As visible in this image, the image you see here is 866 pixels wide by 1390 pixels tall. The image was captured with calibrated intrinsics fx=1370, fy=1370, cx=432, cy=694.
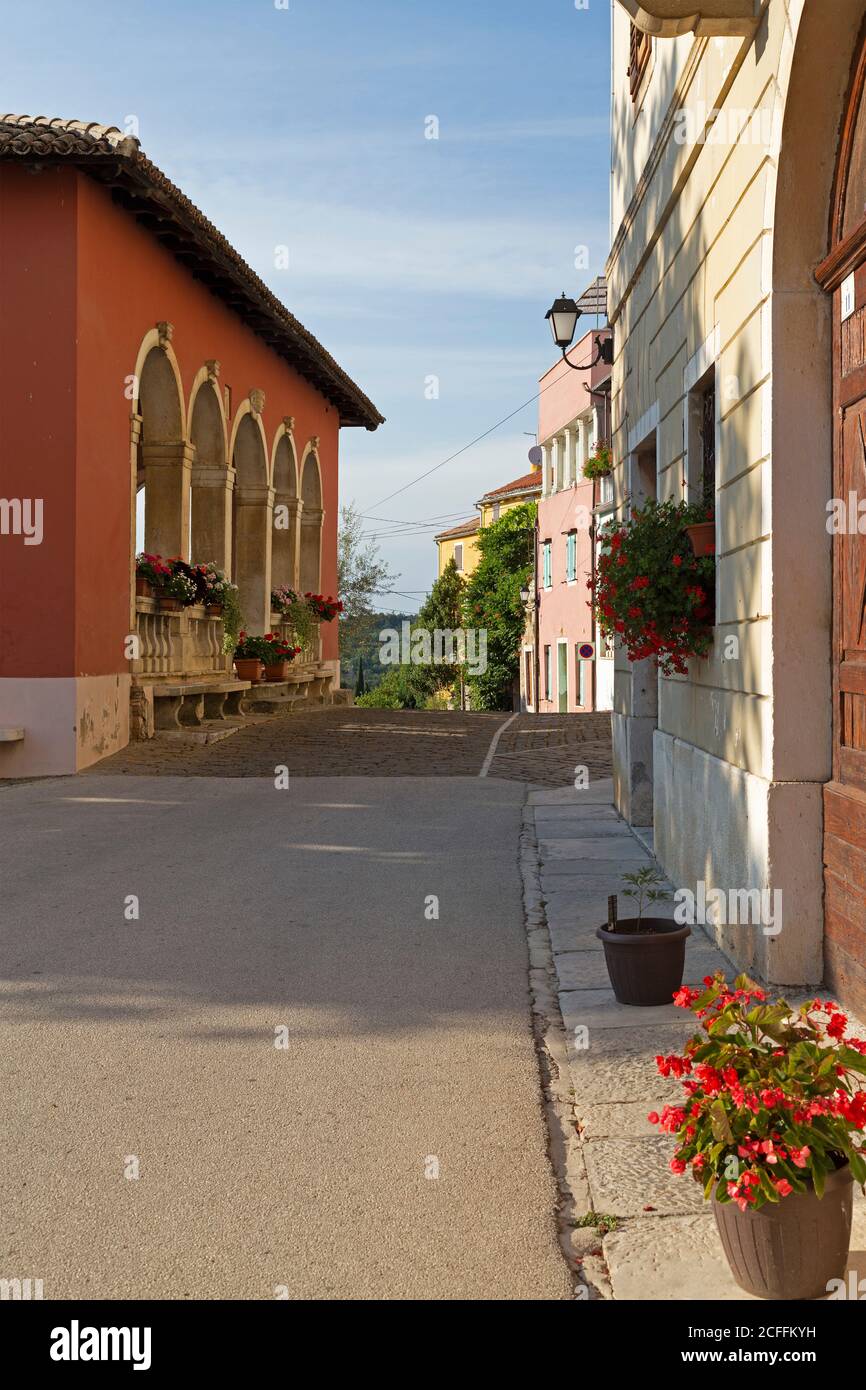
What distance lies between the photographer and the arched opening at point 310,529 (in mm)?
28078

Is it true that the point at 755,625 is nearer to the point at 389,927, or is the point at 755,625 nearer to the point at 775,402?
the point at 775,402

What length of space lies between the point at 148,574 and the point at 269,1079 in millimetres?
13043

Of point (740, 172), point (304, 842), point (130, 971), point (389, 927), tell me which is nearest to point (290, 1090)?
point (130, 971)

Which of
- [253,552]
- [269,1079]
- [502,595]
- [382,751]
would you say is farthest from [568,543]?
[269,1079]

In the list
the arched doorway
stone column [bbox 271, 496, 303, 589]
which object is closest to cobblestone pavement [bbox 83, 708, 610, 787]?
stone column [bbox 271, 496, 303, 589]

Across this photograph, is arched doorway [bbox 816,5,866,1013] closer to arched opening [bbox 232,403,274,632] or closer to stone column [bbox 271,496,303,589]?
arched opening [bbox 232,403,274,632]

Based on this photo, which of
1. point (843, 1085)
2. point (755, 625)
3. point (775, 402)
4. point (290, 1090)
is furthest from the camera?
point (755, 625)

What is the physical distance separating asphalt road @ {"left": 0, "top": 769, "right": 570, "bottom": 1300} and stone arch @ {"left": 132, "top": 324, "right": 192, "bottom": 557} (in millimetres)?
9598

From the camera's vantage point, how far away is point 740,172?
6.21m

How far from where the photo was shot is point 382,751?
1634 cm

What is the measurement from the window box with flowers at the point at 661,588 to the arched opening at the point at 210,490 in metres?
13.5

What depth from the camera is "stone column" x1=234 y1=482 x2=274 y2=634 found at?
23172 millimetres

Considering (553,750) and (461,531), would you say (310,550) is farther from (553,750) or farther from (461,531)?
(461,531)
